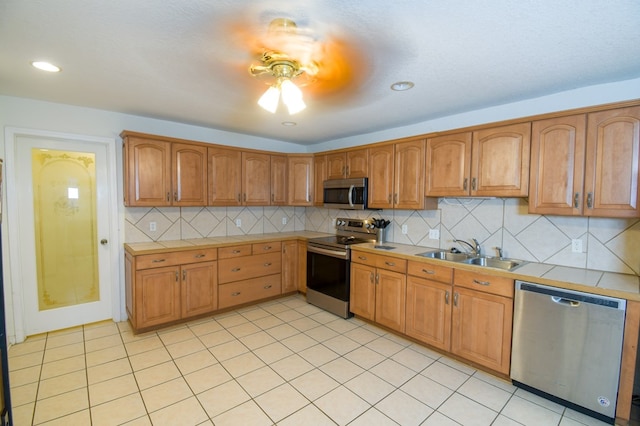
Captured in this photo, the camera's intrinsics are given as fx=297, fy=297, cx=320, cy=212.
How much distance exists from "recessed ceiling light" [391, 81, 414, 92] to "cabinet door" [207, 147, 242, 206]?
7.69 ft

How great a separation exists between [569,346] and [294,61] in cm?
272

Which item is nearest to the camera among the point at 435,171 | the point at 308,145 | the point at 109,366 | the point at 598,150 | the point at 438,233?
the point at 598,150

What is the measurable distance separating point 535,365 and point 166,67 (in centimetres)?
352

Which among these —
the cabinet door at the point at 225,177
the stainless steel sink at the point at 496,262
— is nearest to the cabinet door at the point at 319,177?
the cabinet door at the point at 225,177

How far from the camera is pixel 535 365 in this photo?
7.33ft

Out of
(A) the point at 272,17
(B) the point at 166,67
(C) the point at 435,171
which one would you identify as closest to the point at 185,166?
(B) the point at 166,67

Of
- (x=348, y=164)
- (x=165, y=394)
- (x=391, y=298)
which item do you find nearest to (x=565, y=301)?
(x=391, y=298)

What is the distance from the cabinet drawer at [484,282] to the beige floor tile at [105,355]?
3.12 m

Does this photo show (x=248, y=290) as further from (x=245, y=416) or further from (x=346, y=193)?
(x=245, y=416)

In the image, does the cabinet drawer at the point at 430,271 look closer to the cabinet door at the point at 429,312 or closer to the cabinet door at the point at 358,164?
the cabinet door at the point at 429,312

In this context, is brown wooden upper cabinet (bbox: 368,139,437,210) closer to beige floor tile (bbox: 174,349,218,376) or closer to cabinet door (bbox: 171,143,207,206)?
cabinet door (bbox: 171,143,207,206)

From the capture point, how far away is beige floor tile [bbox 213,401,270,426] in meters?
1.94

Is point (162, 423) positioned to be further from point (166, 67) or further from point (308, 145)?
point (308, 145)

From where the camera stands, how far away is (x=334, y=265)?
3.74 m
